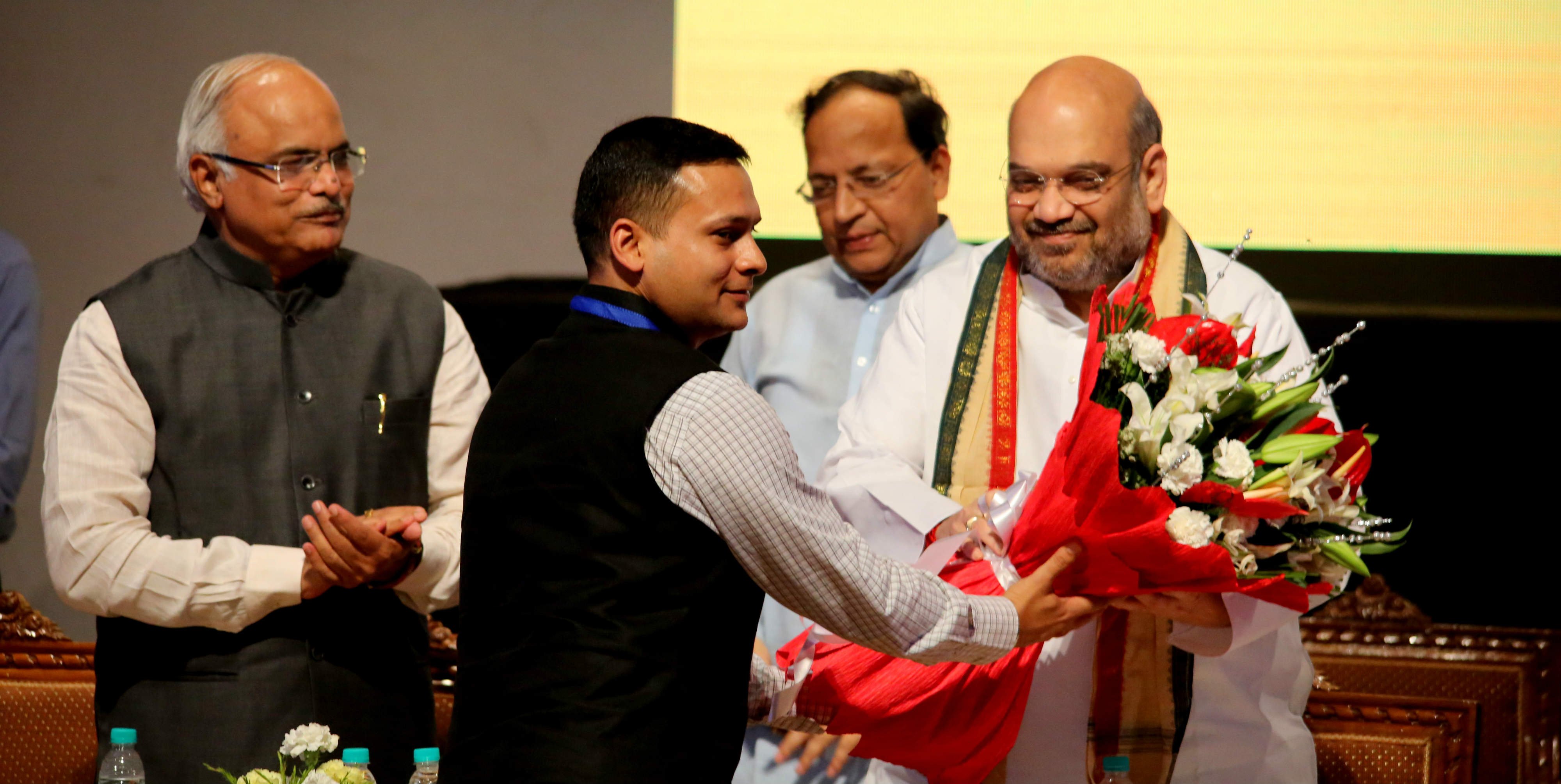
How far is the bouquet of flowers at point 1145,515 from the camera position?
6.41ft

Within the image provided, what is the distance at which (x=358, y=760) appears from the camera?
208 centimetres

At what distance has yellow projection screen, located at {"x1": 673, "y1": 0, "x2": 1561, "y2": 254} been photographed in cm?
362

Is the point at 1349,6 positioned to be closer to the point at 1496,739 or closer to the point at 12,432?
the point at 1496,739

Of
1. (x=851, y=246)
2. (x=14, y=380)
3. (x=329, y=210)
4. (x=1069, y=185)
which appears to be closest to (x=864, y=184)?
(x=851, y=246)

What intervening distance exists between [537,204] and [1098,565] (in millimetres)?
2354

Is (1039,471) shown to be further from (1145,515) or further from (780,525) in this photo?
(780,525)

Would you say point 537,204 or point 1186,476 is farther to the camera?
point 537,204

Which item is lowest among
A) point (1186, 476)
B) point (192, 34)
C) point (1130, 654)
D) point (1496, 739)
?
point (1496, 739)

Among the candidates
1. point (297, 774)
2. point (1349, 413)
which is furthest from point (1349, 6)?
point (297, 774)

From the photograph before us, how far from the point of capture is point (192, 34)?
13.5ft

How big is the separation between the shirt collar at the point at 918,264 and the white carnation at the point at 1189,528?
1442 millimetres

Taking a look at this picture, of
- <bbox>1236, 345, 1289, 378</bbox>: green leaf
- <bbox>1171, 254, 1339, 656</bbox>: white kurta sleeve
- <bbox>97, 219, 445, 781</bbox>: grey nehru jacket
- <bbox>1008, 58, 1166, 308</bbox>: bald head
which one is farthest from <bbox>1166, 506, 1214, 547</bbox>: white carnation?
<bbox>97, 219, 445, 781</bbox>: grey nehru jacket

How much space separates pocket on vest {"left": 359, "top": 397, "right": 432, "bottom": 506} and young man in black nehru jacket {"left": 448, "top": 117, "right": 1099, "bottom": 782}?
2.94 ft

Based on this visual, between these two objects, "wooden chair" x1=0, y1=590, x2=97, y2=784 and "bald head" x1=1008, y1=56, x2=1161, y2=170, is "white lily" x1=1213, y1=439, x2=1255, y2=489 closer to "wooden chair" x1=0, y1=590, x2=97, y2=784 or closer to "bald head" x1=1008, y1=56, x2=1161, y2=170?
"bald head" x1=1008, y1=56, x2=1161, y2=170
